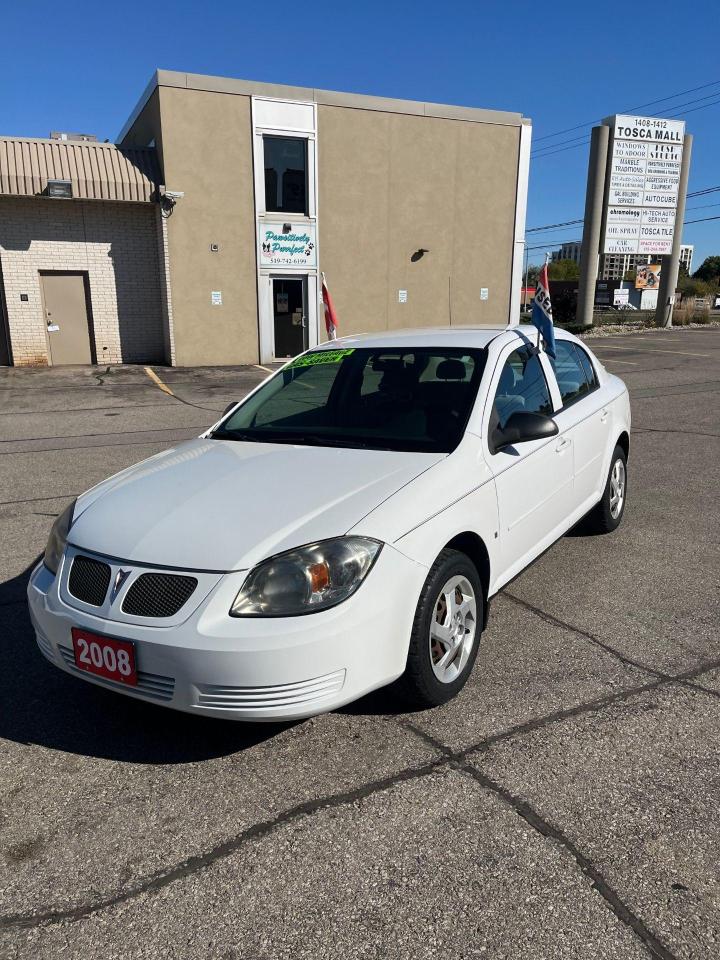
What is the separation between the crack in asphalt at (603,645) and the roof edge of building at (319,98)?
57.2ft

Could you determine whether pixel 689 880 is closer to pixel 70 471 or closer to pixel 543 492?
pixel 543 492

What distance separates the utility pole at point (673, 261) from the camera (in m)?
31.8

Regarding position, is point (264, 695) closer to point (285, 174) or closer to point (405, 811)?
point (405, 811)

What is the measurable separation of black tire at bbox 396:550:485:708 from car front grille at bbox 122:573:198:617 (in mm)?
920

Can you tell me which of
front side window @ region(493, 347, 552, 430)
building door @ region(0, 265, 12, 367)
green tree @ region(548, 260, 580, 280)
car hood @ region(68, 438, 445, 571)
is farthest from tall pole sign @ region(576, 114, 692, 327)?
green tree @ region(548, 260, 580, 280)

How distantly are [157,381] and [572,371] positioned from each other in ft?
44.5

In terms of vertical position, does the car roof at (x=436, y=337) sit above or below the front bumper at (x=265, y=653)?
above

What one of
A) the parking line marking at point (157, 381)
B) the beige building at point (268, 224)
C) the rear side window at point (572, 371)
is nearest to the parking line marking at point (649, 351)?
the beige building at point (268, 224)

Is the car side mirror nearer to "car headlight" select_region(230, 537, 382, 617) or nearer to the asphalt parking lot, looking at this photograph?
the asphalt parking lot

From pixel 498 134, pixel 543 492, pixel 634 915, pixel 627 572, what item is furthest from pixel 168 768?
pixel 498 134

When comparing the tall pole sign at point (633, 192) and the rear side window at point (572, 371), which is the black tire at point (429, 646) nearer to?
the rear side window at point (572, 371)

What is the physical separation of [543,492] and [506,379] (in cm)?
67

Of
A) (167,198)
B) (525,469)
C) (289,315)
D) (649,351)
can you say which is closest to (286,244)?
(289,315)

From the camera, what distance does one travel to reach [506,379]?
417 centimetres
